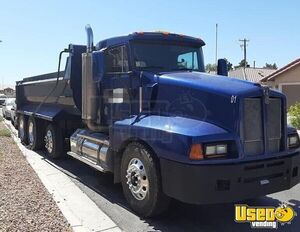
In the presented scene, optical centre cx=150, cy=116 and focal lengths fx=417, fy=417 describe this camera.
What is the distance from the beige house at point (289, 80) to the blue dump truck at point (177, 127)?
24029 millimetres

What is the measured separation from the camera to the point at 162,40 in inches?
282

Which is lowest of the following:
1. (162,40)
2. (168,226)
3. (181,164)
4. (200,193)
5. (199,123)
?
(168,226)

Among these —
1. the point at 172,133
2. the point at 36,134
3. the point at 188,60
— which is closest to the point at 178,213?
the point at 172,133

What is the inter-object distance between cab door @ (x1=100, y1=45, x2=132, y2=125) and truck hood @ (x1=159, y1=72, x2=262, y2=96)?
0.84 m

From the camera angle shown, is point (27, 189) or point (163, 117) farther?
point (27, 189)

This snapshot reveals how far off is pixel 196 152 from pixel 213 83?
121 centimetres

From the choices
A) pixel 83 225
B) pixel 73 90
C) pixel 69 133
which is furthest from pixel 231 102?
pixel 69 133

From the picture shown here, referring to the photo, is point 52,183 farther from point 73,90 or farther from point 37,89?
point 37,89

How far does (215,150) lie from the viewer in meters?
5.17

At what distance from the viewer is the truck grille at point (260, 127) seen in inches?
215

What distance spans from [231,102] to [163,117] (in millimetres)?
1066

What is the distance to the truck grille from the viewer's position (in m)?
5.46

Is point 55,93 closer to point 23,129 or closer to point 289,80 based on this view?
point 23,129

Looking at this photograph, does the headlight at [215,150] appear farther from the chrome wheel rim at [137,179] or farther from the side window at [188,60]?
the side window at [188,60]
